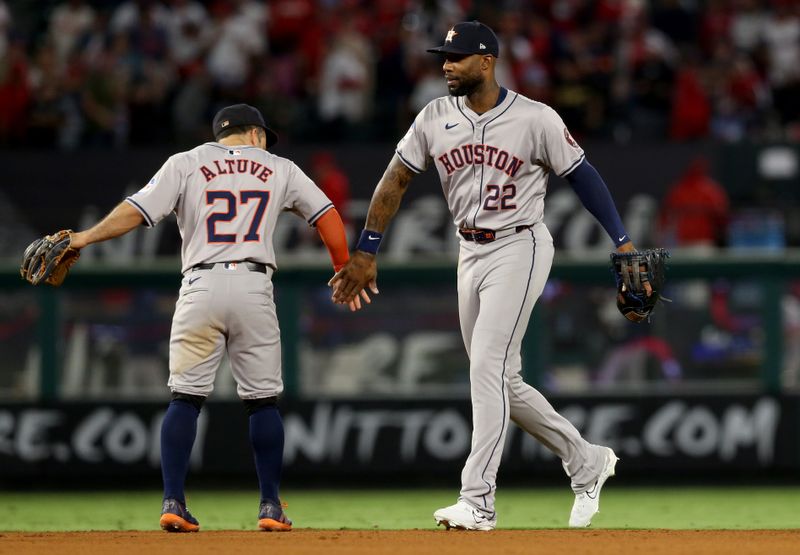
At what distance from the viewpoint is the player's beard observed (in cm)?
612

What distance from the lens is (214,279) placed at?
20.2 feet

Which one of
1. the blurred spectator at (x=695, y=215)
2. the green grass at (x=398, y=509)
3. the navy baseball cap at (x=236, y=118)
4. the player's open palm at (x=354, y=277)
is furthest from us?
the blurred spectator at (x=695, y=215)

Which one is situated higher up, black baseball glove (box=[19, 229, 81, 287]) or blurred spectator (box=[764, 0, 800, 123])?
blurred spectator (box=[764, 0, 800, 123])

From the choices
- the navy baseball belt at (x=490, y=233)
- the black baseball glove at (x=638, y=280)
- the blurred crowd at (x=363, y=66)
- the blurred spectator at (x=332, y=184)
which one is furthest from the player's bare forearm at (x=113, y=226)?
the blurred crowd at (x=363, y=66)

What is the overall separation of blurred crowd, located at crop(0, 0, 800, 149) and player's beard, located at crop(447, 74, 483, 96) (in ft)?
22.3

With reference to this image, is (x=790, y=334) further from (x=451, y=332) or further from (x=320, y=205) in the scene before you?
(x=320, y=205)

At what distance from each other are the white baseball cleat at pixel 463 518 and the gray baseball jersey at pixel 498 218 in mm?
91

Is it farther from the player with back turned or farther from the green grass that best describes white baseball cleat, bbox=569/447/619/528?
the player with back turned

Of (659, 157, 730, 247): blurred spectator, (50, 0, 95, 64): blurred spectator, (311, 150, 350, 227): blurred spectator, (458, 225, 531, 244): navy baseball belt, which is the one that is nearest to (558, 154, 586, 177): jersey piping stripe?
(458, 225, 531, 244): navy baseball belt

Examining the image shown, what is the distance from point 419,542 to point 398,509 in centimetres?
322

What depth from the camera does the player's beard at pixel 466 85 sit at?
20.1 ft

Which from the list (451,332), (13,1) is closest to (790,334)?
(451,332)

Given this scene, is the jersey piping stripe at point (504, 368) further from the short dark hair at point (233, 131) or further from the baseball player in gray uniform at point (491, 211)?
the short dark hair at point (233, 131)

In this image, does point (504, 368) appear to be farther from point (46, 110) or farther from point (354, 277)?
point (46, 110)
